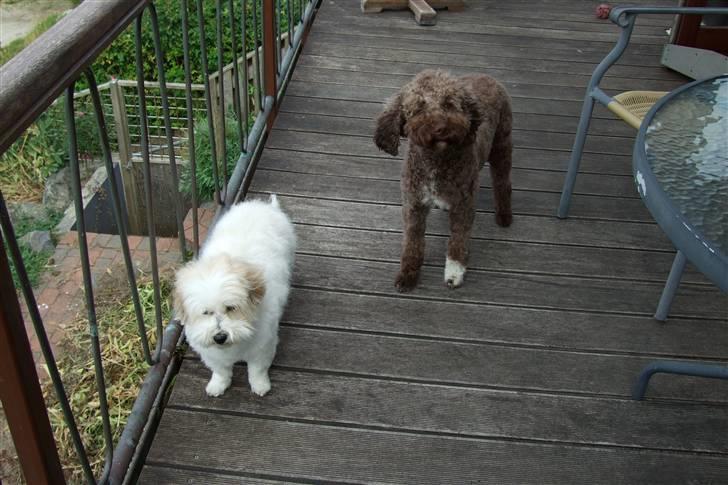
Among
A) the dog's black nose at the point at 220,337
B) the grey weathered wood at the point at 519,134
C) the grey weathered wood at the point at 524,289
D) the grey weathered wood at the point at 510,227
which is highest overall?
the dog's black nose at the point at 220,337

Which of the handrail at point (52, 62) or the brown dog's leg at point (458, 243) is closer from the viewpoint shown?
the handrail at point (52, 62)

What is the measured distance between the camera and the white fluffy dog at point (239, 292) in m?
1.80

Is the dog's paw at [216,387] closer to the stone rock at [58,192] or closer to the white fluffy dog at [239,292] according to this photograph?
the white fluffy dog at [239,292]

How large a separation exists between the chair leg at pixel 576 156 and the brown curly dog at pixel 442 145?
0.31 metres

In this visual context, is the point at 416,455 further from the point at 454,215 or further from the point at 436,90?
the point at 436,90

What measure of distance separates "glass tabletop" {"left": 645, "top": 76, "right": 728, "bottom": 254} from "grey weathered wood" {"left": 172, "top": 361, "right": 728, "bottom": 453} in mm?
816

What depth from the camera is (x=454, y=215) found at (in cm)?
249

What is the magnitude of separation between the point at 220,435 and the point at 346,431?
0.38 m

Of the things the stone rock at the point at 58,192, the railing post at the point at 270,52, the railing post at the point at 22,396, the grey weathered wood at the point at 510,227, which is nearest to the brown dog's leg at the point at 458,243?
the grey weathered wood at the point at 510,227

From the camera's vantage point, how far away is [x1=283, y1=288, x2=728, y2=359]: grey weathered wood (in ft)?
7.50

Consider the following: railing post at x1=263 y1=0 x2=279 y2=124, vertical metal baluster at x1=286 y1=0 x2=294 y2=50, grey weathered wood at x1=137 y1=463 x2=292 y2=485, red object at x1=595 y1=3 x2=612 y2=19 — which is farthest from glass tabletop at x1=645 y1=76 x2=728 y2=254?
red object at x1=595 y1=3 x2=612 y2=19

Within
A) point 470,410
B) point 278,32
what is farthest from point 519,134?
point 470,410

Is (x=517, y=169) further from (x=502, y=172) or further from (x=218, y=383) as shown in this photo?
(x=218, y=383)

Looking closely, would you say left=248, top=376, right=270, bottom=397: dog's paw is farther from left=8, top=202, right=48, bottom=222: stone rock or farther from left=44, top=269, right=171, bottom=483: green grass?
left=8, top=202, right=48, bottom=222: stone rock
